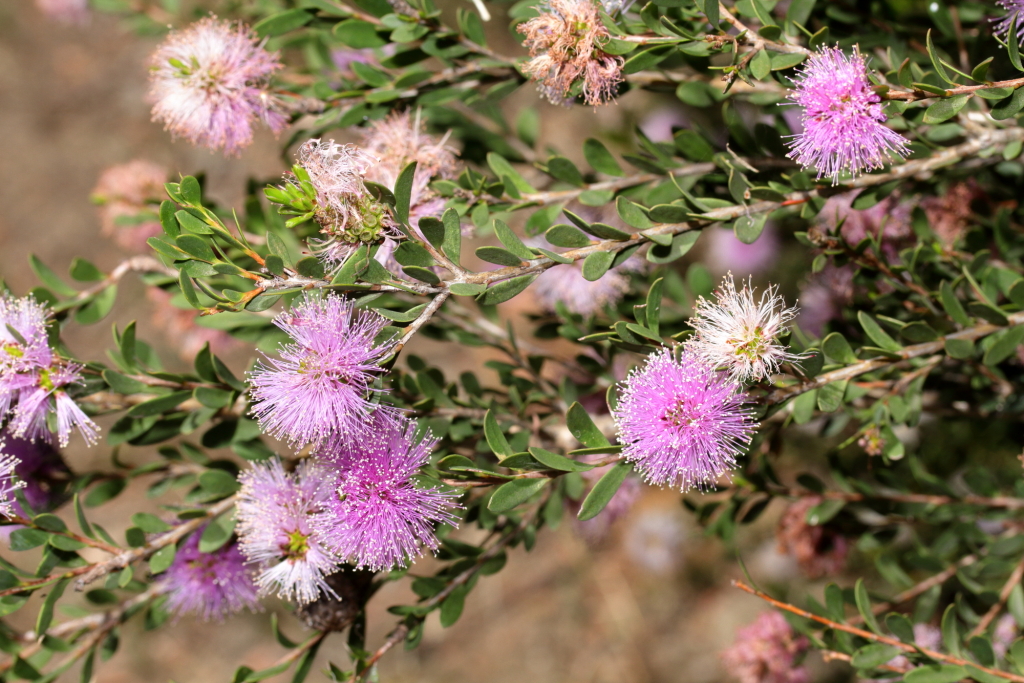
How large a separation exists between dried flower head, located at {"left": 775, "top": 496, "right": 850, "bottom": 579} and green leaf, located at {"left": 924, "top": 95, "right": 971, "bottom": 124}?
1.04m

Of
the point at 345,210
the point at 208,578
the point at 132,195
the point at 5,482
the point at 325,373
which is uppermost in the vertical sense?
the point at 345,210

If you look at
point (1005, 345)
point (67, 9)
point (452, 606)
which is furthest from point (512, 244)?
point (67, 9)

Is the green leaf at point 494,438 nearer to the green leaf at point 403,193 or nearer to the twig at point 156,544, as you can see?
the green leaf at point 403,193

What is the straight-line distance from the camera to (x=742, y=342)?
1.13 meters

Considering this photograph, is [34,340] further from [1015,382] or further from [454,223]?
[1015,382]

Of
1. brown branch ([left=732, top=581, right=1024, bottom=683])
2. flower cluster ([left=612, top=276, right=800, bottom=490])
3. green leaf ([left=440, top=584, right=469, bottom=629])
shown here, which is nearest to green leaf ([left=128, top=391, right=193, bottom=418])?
green leaf ([left=440, top=584, right=469, bottom=629])

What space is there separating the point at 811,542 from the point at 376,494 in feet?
4.09

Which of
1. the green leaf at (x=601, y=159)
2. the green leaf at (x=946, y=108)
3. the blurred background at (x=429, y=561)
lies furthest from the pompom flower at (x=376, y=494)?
the blurred background at (x=429, y=561)

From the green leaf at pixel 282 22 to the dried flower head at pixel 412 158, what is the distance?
292 mm

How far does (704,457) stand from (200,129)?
3.86 ft

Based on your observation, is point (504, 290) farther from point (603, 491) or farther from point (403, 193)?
point (603, 491)

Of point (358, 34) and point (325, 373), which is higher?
point (358, 34)

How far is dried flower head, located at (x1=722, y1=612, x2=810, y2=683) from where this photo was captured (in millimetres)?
1743

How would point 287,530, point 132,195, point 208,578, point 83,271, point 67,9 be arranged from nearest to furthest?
point 287,530 < point 208,578 < point 83,271 < point 132,195 < point 67,9
